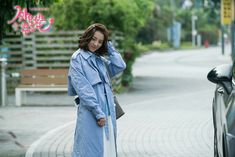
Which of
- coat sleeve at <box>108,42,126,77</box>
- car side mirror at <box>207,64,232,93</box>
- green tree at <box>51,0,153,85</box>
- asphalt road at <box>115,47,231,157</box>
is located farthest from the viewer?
green tree at <box>51,0,153,85</box>

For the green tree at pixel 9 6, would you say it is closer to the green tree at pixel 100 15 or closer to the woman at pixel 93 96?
the woman at pixel 93 96

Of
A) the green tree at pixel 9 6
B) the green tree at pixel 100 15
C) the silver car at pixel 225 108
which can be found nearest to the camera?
the silver car at pixel 225 108

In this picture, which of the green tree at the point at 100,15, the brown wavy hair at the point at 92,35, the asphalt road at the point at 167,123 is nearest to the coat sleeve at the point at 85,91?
the brown wavy hair at the point at 92,35

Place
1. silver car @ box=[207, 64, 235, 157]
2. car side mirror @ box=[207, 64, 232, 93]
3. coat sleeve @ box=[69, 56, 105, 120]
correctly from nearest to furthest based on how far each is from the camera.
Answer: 1. silver car @ box=[207, 64, 235, 157]
2. coat sleeve @ box=[69, 56, 105, 120]
3. car side mirror @ box=[207, 64, 232, 93]

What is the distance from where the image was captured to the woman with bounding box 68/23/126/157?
6383mm

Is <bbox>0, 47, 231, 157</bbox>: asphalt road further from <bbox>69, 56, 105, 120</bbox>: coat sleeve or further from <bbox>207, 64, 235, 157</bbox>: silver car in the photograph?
<bbox>69, 56, 105, 120</bbox>: coat sleeve

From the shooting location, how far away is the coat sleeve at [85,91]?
6.34m

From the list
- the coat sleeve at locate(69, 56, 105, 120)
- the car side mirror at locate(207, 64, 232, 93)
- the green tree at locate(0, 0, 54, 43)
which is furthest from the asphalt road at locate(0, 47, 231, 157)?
the coat sleeve at locate(69, 56, 105, 120)

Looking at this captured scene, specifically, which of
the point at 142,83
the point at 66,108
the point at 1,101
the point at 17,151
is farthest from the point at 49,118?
the point at 142,83

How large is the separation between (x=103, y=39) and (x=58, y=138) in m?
4.79

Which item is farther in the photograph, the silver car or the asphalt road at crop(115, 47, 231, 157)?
the asphalt road at crop(115, 47, 231, 157)

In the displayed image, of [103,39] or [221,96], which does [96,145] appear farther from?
[221,96]

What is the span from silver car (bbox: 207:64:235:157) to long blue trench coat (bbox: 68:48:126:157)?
1.11m

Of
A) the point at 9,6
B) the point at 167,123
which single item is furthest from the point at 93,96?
the point at 167,123
